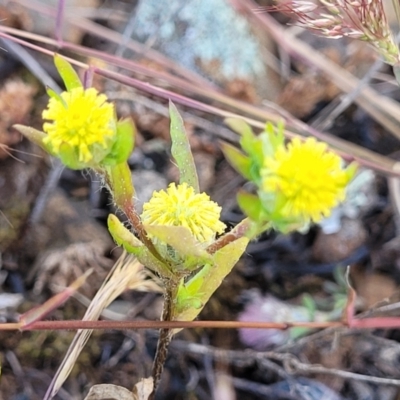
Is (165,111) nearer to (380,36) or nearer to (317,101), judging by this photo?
(317,101)

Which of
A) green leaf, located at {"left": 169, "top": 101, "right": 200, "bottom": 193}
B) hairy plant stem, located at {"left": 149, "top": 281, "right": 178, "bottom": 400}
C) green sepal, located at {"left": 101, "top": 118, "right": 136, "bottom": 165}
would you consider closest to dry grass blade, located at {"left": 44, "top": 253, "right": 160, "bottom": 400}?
hairy plant stem, located at {"left": 149, "top": 281, "right": 178, "bottom": 400}

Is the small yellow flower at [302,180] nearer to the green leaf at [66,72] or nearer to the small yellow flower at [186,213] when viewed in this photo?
the small yellow flower at [186,213]

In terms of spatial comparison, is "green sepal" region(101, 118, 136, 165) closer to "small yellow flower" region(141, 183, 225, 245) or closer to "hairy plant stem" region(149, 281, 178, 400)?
"small yellow flower" region(141, 183, 225, 245)

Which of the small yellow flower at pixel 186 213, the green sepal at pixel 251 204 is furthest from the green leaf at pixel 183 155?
the green sepal at pixel 251 204

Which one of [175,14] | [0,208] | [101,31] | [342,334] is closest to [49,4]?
[101,31]

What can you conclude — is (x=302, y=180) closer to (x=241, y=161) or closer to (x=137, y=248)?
(x=241, y=161)

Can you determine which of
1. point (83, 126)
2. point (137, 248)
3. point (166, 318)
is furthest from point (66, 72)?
point (166, 318)

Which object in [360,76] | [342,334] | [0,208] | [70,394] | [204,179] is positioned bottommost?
[70,394]

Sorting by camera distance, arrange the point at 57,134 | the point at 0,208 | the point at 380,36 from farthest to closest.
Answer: the point at 0,208 < the point at 380,36 < the point at 57,134
